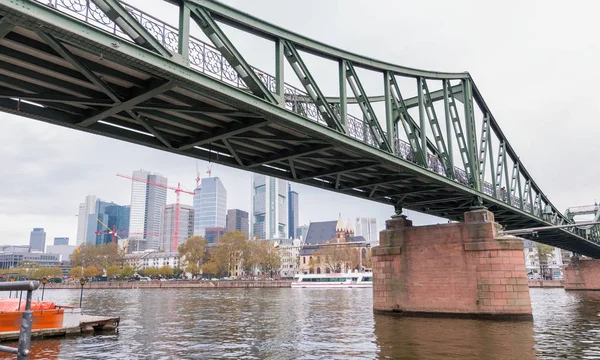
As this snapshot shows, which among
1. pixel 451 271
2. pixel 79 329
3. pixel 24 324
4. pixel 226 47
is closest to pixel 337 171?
pixel 451 271

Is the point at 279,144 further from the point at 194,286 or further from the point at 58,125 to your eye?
the point at 194,286

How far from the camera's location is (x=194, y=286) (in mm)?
126000

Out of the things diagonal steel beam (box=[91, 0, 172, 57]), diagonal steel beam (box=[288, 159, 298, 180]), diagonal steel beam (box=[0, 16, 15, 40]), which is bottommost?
diagonal steel beam (box=[288, 159, 298, 180])

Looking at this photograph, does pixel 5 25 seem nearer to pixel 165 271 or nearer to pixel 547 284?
pixel 547 284

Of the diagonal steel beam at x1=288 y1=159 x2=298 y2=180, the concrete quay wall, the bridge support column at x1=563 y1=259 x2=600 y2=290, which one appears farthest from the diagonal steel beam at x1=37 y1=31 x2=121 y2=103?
the concrete quay wall

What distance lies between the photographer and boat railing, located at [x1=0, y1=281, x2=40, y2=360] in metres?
3.06

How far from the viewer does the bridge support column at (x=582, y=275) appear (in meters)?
89.6

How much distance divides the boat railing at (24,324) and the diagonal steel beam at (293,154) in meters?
17.8

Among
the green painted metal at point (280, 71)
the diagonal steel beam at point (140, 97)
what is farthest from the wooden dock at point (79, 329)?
the green painted metal at point (280, 71)

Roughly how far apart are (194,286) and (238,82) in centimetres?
11697

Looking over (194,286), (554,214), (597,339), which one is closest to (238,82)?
(597,339)

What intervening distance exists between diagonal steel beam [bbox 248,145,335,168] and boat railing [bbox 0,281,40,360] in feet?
58.4

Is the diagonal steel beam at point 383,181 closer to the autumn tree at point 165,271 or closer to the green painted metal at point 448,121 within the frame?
the green painted metal at point 448,121

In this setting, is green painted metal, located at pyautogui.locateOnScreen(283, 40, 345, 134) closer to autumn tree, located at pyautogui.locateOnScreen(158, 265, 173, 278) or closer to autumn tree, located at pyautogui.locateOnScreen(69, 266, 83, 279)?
autumn tree, located at pyautogui.locateOnScreen(158, 265, 173, 278)
